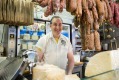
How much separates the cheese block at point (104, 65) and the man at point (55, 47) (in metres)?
1.24

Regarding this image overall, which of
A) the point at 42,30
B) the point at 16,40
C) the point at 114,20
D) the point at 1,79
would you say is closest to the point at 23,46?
the point at 16,40

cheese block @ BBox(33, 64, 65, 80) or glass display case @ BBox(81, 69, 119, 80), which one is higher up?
cheese block @ BBox(33, 64, 65, 80)

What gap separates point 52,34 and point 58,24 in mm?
191

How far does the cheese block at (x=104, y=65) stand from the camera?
1.40 m

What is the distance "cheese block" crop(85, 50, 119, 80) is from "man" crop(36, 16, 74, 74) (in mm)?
1239

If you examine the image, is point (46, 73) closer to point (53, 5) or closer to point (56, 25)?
point (53, 5)

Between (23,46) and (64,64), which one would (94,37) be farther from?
(23,46)

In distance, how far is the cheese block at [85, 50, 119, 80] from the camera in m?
1.40

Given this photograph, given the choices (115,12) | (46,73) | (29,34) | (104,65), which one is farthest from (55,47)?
(29,34)

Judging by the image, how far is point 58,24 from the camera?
2.65 m

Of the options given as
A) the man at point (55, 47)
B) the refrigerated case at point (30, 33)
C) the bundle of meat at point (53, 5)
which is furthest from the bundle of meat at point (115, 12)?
the refrigerated case at point (30, 33)

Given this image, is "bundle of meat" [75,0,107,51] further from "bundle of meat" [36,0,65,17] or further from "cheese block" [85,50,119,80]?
"cheese block" [85,50,119,80]

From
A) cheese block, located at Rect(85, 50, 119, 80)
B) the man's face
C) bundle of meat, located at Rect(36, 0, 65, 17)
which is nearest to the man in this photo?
the man's face

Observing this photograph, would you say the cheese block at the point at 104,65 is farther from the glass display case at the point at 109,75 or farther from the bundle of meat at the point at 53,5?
the bundle of meat at the point at 53,5
